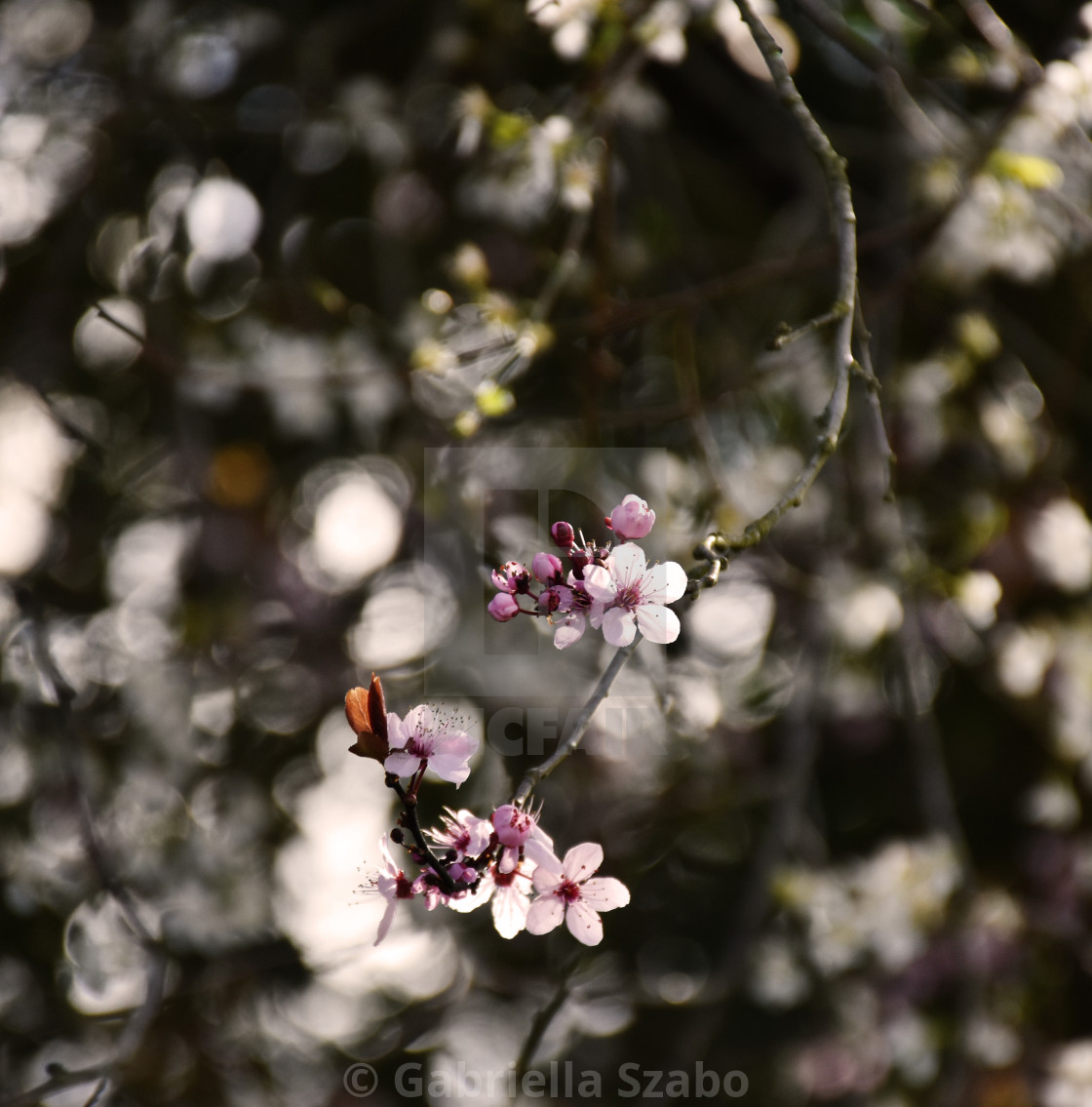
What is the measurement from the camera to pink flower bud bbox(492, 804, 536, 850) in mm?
772

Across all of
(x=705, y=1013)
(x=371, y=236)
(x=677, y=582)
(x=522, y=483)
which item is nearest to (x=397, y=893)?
(x=677, y=582)

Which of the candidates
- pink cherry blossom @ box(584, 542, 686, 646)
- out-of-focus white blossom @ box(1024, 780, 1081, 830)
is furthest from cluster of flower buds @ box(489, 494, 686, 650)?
out-of-focus white blossom @ box(1024, 780, 1081, 830)

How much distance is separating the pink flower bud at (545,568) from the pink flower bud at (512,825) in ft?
0.66

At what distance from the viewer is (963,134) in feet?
6.57

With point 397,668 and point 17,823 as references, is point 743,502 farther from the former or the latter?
point 17,823

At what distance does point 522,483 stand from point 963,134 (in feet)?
3.81

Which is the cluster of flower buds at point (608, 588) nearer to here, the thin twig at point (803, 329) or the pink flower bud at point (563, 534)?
the pink flower bud at point (563, 534)

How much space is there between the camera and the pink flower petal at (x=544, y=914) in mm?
855
